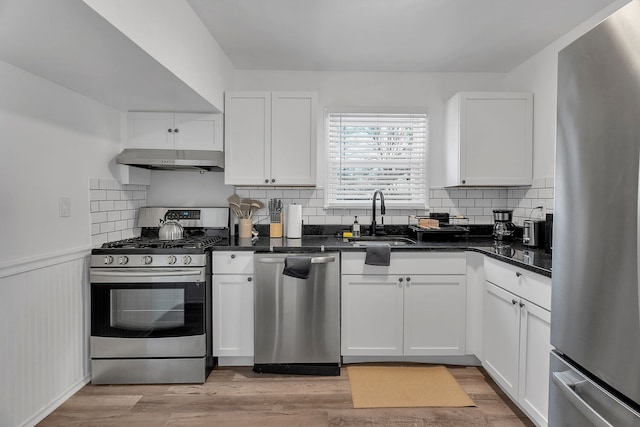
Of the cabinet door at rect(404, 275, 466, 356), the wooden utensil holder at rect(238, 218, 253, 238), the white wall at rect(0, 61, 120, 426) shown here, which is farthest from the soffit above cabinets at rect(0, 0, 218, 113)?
the cabinet door at rect(404, 275, 466, 356)

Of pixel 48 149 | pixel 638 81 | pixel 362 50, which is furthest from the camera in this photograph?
pixel 362 50

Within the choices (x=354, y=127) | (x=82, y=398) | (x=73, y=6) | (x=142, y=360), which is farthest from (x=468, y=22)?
(x=82, y=398)

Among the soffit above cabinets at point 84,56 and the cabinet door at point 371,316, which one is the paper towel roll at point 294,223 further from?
the soffit above cabinets at point 84,56

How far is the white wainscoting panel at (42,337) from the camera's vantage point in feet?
6.32

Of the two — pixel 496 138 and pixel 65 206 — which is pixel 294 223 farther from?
pixel 496 138

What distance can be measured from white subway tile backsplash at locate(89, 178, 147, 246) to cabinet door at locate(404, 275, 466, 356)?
7.56 feet

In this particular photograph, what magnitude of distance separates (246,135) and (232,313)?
1.45 m

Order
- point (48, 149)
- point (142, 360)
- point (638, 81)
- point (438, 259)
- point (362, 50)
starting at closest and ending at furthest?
1. point (638, 81)
2. point (48, 149)
3. point (142, 360)
4. point (438, 259)
5. point (362, 50)

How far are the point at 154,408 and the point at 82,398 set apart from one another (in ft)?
1.73

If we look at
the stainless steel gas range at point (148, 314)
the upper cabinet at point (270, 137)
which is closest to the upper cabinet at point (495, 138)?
the upper cabinet at point (270, 137)

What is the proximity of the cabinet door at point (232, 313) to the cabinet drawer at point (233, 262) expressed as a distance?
0.12 feet

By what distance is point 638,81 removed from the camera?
926 mm

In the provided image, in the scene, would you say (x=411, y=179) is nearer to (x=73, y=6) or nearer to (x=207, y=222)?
(x=207, y=222)

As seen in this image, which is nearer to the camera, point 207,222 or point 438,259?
point 438,259
